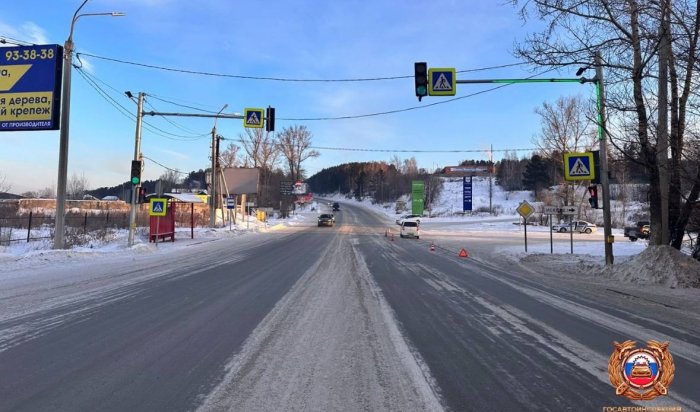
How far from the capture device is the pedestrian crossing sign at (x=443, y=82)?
545 inches

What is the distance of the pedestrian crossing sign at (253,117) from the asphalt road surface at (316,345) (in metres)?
10.9

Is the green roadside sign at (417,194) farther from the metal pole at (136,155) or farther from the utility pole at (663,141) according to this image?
the utility pole at (663,141)

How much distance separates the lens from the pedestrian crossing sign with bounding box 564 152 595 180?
52.9ft

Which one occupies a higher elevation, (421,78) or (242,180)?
(242,180)

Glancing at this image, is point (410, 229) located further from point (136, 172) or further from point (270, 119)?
point (136, 172)

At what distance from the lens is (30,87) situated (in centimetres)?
1745

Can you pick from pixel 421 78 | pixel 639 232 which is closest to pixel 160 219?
pixel 421 78

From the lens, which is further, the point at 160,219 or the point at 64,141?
the point at 160,219

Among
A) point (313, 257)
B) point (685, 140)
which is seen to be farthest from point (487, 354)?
point (313, 257)

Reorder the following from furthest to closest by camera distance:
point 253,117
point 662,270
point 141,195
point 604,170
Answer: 1. point 253,117
2. point 141,195
3. point 604,170
4. point 662,270

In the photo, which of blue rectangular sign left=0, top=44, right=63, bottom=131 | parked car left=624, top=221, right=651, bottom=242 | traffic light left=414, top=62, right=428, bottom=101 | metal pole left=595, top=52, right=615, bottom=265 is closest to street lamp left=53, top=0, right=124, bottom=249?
blue rectangular sign left=0, top=44, right=63, bottom=131

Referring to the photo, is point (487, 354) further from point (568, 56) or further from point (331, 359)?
point (568, 56)
